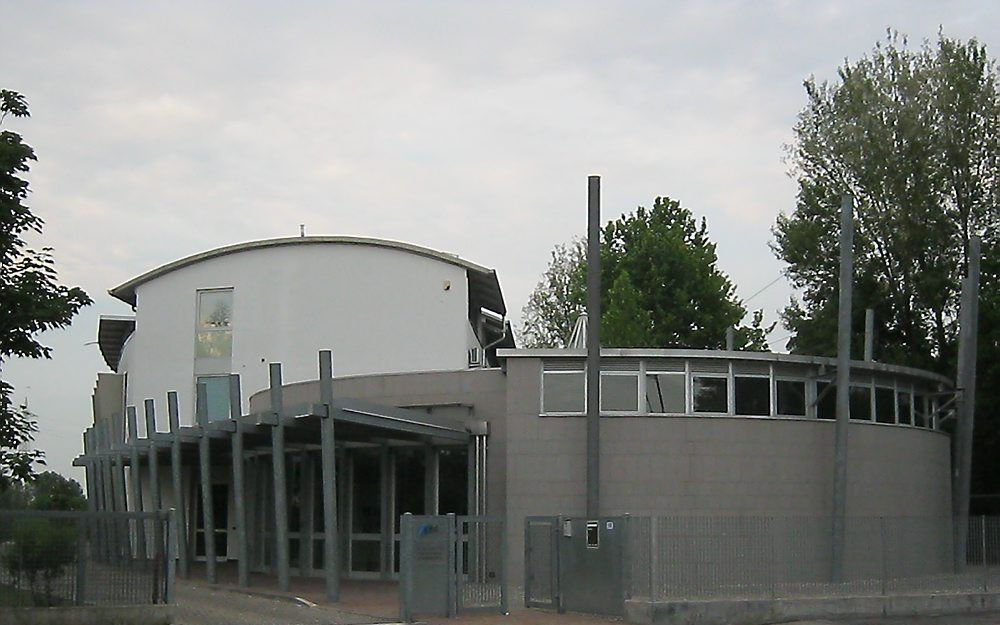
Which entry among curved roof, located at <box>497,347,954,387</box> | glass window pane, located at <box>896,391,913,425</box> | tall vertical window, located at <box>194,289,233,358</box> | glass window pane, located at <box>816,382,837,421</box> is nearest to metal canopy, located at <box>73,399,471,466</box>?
curved roof, located at <box>497,347,954,387</box>

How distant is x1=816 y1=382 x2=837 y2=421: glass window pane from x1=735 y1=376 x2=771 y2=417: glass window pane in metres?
1.36

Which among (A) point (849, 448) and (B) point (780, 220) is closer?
(A) point (849, 448)

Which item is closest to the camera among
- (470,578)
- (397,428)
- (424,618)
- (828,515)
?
(424,618)

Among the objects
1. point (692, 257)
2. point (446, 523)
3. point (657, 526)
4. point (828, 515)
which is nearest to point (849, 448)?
point (828, 515)

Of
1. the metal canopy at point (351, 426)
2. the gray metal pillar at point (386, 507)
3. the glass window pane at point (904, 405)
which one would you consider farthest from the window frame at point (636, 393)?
the glass window pane at point (904, 405)

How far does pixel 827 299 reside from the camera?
150ft

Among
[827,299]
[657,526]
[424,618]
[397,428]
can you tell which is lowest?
[424,618]

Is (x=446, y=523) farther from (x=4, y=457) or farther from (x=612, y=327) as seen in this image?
(x=612, y=327)

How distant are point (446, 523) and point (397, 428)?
Result: 3.49m

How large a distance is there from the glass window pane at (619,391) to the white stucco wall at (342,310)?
49.4ft

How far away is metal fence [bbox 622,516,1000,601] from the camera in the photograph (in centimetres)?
2061

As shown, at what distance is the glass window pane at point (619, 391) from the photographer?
85.0 ft

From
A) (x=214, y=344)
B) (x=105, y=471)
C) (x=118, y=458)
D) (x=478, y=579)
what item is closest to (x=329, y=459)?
(x=478, y=579)

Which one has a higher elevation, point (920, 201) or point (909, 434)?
point (920, 201)
